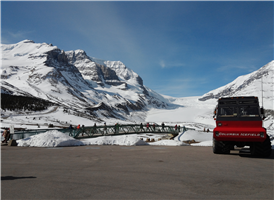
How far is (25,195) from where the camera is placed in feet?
16.0

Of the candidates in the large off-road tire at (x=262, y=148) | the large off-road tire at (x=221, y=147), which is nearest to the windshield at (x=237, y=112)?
the large off-road tire at (x=262, y=148)

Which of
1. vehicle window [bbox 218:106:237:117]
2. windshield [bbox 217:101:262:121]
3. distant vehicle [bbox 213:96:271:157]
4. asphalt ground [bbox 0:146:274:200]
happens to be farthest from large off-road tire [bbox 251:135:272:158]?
asphalt ground [bbox 0:146:274:200]

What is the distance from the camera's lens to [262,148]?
10.7 m

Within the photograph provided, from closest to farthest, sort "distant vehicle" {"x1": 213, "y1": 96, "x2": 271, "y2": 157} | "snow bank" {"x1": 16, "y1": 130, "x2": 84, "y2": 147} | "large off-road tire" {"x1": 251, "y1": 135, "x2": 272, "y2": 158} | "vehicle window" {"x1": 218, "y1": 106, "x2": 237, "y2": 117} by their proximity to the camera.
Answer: "distant vehicle" {"x1": 213, "y1": 96, "x2": 271, "y2": 157}, "large off-road tire" {"x1": 251, "y1": 135, "x2": 272, "y2": 158}, "vehicle window" {"x1": 218, "y1": 106, "x2": 237, "y2": 117}, "snow bank" {"x1": 16, "y1": 130, "x2": 84, "y2": 147}

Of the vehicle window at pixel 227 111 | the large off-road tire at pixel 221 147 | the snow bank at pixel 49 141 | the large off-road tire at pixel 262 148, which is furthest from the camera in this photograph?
the snow bank at pixel 49 141

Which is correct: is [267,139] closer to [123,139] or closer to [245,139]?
[245,139]

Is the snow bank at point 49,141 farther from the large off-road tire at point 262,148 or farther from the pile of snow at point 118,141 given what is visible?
the large off-road tire at point 262,148

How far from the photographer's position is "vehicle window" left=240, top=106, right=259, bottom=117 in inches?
433

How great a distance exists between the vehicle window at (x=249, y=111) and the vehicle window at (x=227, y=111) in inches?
13.2

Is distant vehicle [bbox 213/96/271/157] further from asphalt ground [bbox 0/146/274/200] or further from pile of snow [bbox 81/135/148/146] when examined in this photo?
pile of snow [bbox 81/135/148/146]

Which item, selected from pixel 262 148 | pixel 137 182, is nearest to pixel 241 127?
pixel 262 148

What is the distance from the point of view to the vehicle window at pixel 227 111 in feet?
37.1

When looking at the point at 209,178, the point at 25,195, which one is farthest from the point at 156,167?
the point at 25,195

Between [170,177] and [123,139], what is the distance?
13.3 m
